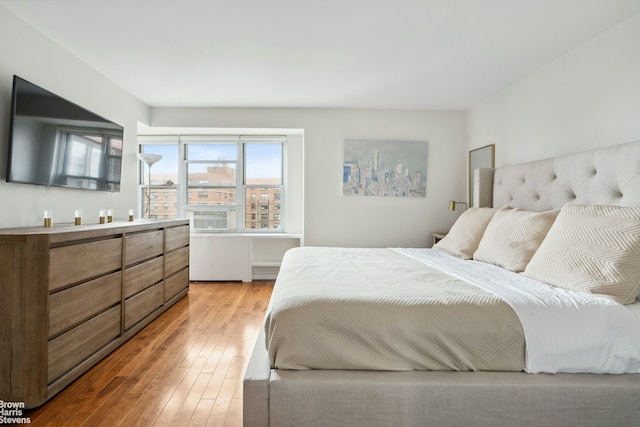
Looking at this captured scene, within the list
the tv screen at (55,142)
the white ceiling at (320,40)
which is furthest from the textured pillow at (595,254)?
the tv screen at (55,142)

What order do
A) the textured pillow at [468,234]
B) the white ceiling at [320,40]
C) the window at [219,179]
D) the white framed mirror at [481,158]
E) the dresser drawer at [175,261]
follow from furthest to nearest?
the window at [219,179]
the white framed mirror at [481,158]
the dresser drawer at [175,261]
the textured pillow at [468,234]
the white ceiling at [320,40]

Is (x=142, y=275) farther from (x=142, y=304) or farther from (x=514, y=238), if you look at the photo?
(x=514, y=238)

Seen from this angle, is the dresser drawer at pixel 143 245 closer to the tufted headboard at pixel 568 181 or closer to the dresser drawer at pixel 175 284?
the dresser drawer at pixel 175 284

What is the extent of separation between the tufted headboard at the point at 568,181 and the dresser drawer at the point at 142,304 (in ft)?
10.6

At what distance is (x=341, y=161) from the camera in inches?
172

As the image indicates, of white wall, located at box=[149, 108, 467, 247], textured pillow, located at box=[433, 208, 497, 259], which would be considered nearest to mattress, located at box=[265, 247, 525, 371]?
textured pillow, located at box=[433, 208, 497, 259]

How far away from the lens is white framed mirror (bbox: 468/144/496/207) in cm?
374

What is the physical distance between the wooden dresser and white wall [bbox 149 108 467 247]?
2149 millimetres

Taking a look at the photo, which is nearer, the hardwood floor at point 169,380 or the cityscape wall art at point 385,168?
the hardwood floor at point 169,380

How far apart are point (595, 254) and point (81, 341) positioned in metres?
2.77

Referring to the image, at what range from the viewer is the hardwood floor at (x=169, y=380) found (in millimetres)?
1637

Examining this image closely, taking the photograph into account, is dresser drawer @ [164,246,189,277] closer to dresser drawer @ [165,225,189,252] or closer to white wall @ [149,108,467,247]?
dresser drawer @ [165,225,189,252]

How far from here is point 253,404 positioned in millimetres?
1279

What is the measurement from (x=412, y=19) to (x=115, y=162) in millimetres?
2926
